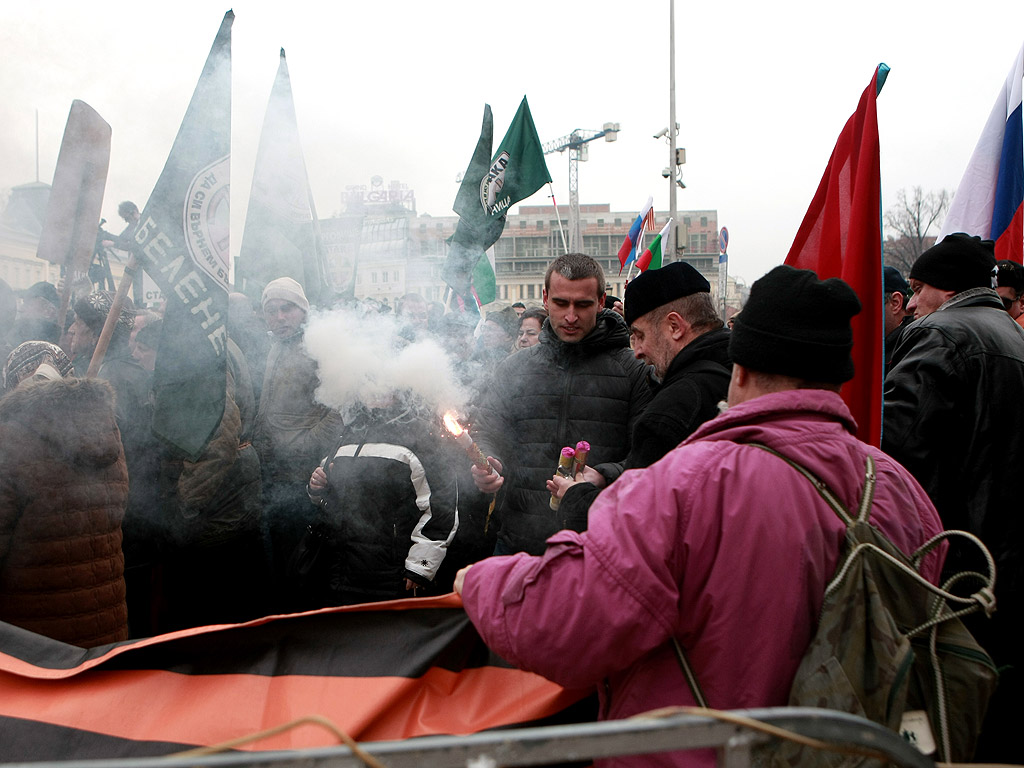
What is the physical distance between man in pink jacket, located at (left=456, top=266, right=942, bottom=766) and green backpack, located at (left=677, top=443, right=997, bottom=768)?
0.15 ft

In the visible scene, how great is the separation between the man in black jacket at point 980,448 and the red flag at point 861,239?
5.2 inches

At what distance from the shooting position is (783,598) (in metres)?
1.39

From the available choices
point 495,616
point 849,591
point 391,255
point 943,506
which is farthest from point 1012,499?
point 391,255

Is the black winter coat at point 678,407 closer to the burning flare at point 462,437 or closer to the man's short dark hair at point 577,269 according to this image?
the burning flare at point 462,437

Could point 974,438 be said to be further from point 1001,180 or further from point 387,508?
point 1001,180

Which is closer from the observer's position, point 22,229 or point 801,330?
point 801,330

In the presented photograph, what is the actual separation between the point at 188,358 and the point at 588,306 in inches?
80.8

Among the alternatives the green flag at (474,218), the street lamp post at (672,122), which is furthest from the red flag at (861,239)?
the street lamp post at (672,122)

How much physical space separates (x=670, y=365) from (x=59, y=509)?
2.61 meters

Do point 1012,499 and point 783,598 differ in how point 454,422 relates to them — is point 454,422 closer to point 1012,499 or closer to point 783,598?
point 783,598

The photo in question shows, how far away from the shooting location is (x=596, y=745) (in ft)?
3.27

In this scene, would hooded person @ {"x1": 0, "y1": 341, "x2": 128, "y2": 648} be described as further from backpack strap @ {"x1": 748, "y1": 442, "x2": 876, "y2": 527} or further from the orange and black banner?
backpack strap @ {"x1": 748, "y1": 442, "x2": 876, "y2": 527}

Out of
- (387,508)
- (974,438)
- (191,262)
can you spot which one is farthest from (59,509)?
(974,438)

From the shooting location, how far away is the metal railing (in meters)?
0.96
